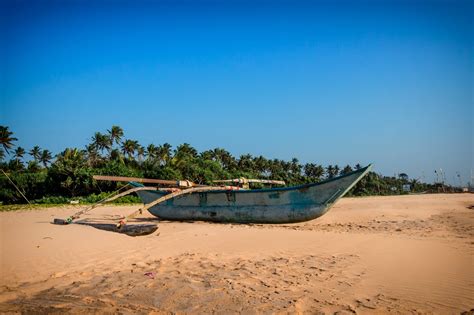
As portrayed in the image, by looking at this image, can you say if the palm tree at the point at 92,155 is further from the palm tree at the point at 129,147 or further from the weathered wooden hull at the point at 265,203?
the weathered wooden hull at the point at 265,203

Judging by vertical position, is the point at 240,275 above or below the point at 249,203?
below

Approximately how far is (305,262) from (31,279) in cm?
412

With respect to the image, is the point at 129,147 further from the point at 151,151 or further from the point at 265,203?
the point at 265,203

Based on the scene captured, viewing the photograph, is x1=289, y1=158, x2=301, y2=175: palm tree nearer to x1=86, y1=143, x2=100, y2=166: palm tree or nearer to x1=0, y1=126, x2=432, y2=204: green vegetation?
x1=0, y1=126, x2=432, y2=204: green vegetation

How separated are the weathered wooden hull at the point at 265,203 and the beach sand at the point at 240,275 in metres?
2.35

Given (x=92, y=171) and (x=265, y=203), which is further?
(x=92, y=171)

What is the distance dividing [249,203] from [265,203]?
578 mm

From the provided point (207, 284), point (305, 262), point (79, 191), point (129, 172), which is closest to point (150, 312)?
point (207, 284)

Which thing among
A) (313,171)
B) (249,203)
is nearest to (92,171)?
(249,203)

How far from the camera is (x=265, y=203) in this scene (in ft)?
31.9

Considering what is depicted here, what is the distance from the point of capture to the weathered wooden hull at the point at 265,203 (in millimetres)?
A: 8969

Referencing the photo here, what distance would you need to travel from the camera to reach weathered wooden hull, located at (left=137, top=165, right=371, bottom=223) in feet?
29.4

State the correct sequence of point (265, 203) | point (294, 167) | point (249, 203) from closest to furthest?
point (265, 203), point (249, 203), point (294, 167)

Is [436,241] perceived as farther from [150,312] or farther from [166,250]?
[150,312]
